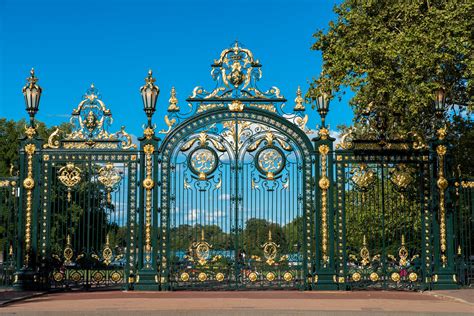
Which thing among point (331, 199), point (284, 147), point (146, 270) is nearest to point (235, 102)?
point (284, 147)

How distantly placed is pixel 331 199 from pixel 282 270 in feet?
7.08

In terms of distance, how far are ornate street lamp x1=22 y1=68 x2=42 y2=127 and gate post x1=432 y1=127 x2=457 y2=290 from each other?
33.6ft

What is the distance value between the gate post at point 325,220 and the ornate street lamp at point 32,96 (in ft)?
23.8

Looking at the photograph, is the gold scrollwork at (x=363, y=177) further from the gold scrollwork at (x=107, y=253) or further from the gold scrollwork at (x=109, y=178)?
the gold scrollwork at (x=107, y=253)

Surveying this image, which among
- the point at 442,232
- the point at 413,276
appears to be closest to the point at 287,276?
the point at 413,276

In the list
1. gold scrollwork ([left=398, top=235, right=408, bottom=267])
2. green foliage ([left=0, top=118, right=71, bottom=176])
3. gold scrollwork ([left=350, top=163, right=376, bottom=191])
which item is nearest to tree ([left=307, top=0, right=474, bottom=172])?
gold scrollwork ([left=350, top=163, right=376, bottom=191])

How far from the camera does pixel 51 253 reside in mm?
18578

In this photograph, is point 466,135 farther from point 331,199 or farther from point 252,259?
point 252,259

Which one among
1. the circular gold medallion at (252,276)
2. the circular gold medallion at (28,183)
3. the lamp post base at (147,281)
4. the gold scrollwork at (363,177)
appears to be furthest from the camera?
the gold scrollwork at (363,177)

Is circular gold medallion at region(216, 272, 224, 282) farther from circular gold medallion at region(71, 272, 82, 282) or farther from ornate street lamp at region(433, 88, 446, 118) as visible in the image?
ornate street lamp at region(433, 88, 446, 118)

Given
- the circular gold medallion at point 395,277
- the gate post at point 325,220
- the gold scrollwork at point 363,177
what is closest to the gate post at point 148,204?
the gate post at point 325,220

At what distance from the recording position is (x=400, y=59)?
1902 cm

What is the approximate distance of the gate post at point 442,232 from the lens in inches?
714

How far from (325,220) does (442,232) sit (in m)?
2.92
